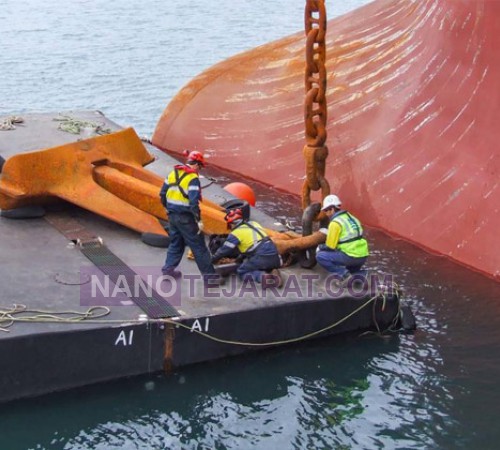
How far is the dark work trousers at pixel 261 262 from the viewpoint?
10531mm

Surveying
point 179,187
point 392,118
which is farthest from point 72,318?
point 392,118

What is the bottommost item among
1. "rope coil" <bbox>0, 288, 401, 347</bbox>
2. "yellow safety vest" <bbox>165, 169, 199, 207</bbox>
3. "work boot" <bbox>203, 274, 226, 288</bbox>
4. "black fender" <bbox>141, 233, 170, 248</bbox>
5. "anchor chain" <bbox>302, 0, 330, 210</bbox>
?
"rope coil" <bbox>0, 288, 401, 347</bbox>

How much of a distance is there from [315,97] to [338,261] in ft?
6.55

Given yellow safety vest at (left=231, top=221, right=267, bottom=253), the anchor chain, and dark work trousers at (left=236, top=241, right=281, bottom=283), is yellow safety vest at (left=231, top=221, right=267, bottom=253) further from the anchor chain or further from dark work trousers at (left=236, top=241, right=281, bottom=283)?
the anchor chain

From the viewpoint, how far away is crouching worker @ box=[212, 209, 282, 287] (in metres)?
10.5

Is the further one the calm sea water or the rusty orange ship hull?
the rusty orange ship hull

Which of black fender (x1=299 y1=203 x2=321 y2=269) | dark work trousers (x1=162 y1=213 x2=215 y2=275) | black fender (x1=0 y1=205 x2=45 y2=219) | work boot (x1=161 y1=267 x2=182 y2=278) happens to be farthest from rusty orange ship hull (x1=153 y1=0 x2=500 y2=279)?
black fender (x1=0 y1=205 x2=45 y2=219)

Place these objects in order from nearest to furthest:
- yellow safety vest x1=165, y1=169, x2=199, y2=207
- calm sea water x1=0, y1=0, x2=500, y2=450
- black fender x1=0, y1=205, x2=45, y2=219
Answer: calm sea water x1=0, y1=0, x2=500, y2=450 < yellow safety vest x1=165, y1=169, x2=199, y2=207 < black fender x1=0, y1=205, x2=45, y2=219

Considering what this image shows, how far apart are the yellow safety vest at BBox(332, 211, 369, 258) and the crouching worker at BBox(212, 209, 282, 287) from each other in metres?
0.81

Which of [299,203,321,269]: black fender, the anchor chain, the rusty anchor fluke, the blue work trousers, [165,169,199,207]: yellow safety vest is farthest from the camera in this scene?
the rusty anchor fluke

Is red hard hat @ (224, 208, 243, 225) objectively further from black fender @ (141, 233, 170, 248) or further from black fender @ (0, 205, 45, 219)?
black fender @ (0, 205, 45, 219)

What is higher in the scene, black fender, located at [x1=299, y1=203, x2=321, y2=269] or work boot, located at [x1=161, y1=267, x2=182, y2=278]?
black fender, located at [x1=299, y1=203, x2=321, y2=269]

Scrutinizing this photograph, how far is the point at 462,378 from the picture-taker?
32.8 ft

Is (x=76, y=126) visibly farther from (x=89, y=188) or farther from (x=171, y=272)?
(x=171, y=272)
